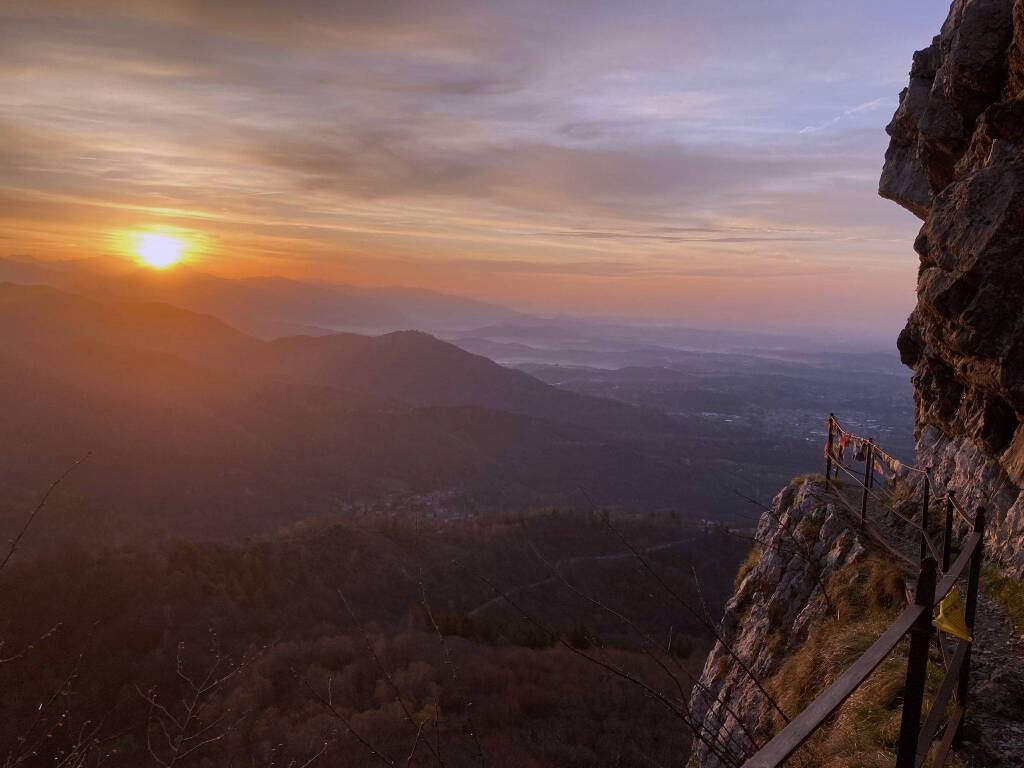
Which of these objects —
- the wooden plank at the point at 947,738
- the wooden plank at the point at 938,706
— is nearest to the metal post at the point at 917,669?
the wooden plank at the point at 938,706

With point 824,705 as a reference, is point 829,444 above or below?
below

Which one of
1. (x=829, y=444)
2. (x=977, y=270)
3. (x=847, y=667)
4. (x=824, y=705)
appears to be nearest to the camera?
(x=824, y=705)

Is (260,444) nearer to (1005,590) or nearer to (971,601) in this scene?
(1005,590)

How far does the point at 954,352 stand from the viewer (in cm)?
1158

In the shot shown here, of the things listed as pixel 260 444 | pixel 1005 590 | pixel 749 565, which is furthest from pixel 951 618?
pixel 260 444

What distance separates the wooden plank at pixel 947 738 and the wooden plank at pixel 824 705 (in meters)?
1.66

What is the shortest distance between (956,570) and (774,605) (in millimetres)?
8574

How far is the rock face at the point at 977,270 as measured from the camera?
9719mm

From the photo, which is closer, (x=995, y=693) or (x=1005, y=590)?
(x=995, y=693)

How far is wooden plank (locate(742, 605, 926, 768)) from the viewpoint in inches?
80.0

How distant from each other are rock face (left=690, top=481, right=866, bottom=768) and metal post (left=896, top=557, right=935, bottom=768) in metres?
6.18

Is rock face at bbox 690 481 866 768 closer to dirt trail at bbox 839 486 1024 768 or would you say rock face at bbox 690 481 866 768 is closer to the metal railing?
dirt trail at bbox 839 486 1024 768

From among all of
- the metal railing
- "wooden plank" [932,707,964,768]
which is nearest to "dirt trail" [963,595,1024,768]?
"wooden plank" [932,707,964,768]

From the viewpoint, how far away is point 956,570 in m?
4.24
